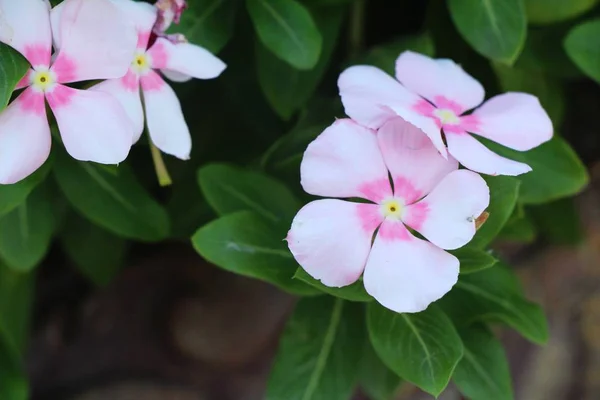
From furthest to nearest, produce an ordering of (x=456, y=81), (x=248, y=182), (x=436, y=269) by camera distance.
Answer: (x=248, y=182) < (x=456, y=81) < (x=436, y=269)

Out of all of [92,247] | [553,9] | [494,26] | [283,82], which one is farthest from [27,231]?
[553,9]

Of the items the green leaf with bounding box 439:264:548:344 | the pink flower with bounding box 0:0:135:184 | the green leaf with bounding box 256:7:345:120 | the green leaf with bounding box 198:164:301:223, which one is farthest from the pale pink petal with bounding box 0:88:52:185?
the green leaf with bounding box 439:264:548:344

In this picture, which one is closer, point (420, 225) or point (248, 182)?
point (420, 225)

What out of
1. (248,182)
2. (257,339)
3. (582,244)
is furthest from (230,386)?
(582,244)

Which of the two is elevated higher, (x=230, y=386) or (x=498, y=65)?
(x=498, y=65)

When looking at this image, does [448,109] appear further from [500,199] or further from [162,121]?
[162,121]

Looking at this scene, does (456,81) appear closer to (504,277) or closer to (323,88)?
(504,277)

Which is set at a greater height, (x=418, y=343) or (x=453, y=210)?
(x=453, y=210)
